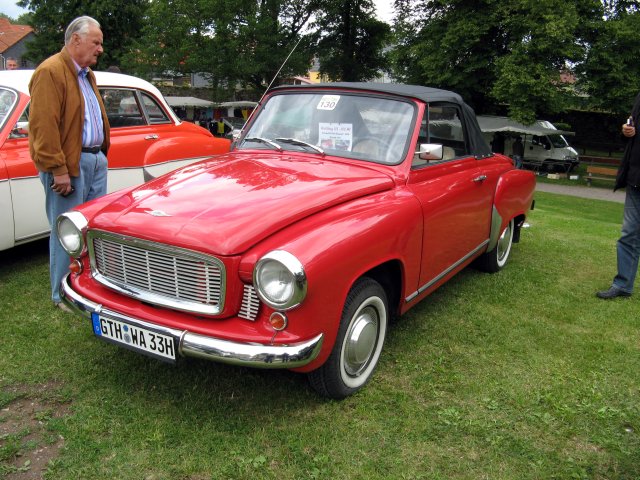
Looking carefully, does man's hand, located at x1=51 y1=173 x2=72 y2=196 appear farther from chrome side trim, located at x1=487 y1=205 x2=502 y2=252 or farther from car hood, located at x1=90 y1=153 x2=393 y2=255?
chrome side trim, located at x1=487 y1=205 x2=502 y2=252

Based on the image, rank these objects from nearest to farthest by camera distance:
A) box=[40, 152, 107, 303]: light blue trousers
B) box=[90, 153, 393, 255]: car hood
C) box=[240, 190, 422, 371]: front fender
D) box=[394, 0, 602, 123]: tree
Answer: box=[240, 190, 422, 371]: front fender → box=[90, 153, 393, 255]: car hood → box=[40, 152, 107, 303]: light blue trousers → box=[394, 0, 602, 123]: tree

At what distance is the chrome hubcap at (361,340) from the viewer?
286 centimetres

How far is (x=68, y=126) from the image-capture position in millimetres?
3592

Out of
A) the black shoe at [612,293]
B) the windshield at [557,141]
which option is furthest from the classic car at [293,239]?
the windshield at [557,141]

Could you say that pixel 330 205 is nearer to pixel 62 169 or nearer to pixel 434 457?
pixel 434 457

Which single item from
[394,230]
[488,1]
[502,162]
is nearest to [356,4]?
[488,1]

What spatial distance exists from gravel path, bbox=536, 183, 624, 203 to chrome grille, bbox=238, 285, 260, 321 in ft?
60.0

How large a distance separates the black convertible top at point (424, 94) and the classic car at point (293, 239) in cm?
2

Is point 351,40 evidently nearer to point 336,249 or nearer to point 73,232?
point 73,232

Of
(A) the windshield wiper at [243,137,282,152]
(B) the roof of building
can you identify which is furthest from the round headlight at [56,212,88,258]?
(B) the roof of building

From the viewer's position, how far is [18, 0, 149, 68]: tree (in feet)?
109

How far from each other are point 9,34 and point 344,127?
2460 inches

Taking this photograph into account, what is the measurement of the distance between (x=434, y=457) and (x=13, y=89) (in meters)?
4.75

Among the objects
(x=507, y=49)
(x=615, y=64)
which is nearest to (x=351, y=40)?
(x=507, y=49)
